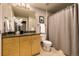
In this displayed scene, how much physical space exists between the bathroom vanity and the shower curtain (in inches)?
15.8

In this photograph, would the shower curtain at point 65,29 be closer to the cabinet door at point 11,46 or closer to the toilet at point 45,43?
the toilet at point 45,43

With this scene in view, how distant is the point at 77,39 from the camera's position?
1.85 metres

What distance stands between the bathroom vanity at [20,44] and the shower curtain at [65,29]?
1.32ft

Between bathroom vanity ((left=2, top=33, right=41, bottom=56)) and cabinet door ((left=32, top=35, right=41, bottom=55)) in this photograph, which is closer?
bathroom vanity ((left=2, top=33, right=41, bottom=56))

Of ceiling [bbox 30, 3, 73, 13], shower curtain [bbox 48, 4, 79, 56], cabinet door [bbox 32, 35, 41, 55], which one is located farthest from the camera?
cabinet door [bbox 32, 35, 41, 55]

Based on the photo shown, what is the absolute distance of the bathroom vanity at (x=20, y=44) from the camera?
5.52ft

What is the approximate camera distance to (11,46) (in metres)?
1.75

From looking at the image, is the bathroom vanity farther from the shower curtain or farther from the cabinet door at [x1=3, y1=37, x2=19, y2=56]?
the shower curtain

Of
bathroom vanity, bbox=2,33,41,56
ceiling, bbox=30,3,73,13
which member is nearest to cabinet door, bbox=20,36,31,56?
bathroom vanity, bbox=2,33,41,56

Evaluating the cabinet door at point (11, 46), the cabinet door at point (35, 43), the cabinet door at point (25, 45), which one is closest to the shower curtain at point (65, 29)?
the cabinet door at point (35, 43)

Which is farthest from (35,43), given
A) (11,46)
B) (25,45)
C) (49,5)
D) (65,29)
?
(49,5)

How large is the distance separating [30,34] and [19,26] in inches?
12.7

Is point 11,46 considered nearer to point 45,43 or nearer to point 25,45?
point 25,45

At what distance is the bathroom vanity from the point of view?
66.3 inches
